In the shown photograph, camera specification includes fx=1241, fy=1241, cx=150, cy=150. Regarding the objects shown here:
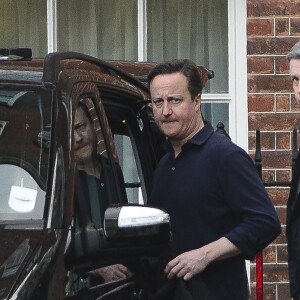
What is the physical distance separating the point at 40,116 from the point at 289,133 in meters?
4.61

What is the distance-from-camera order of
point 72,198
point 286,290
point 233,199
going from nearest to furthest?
point 72,198 → point 233,199 → point 286,290

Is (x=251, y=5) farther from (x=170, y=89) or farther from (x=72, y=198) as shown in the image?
(x=72, y=198)

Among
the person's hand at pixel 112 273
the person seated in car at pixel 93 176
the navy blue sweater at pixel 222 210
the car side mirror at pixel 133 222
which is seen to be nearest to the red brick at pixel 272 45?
the navy blue sweater at pixel 222 210

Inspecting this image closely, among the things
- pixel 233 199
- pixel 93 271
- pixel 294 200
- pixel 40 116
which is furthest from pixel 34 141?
pixel 294 200

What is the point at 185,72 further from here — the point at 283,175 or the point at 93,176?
the point at 283,175

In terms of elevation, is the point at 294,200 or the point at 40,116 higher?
the point at 40,116

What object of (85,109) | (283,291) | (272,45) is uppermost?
(272,45)

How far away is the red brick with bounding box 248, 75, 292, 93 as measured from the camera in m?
8.80

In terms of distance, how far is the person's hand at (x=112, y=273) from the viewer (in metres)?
4.22

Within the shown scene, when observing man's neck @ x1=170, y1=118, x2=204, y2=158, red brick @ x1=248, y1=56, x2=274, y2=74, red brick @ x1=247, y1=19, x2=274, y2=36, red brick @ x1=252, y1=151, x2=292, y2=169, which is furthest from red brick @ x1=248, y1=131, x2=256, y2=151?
man's neck @ x1=170, y1=118, x2=204, y2=158

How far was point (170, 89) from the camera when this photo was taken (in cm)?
A: 500

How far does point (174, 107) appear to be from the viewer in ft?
16.4

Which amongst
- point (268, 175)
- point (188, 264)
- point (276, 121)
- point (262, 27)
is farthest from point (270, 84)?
point (188, 264)

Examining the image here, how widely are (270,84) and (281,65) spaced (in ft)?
0.51
